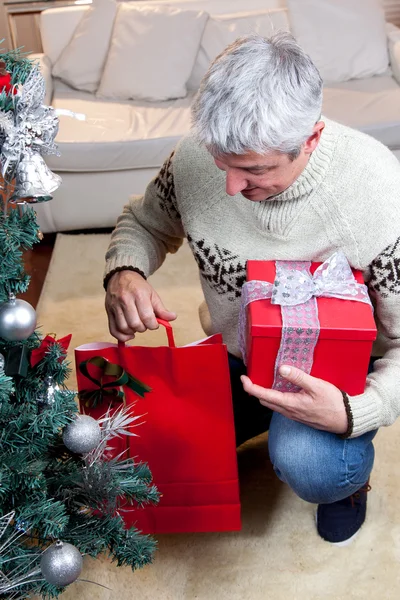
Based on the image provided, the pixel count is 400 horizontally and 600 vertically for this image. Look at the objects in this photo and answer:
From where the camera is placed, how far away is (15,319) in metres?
0.95

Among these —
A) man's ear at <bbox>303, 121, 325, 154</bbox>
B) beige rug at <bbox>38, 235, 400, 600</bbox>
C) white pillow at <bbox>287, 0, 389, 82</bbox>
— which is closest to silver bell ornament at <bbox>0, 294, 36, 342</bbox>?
man's ear at <bbox>303, 121, 325, 154</bbox>

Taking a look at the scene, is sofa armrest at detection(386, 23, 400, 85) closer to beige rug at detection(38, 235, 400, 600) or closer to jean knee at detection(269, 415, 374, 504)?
beige rug at detection(38, 235, 400, 600)

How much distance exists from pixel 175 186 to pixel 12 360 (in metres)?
0.53

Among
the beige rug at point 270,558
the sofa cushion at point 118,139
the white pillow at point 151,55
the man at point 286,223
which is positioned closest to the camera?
the man at point 286,223

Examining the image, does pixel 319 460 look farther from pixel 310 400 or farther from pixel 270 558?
pixel 270 558

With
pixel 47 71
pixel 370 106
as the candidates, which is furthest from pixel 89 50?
pixel 370 106

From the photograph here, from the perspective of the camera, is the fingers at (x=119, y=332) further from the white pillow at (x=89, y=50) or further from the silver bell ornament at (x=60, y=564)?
the white pillow at (x=89, y=50)

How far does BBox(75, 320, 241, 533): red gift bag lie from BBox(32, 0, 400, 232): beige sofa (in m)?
1.49

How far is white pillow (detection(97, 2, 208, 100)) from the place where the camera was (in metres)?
2.91

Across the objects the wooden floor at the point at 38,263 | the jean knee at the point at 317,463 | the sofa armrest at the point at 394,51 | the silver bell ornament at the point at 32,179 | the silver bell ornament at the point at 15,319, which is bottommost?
the wooden floor at the point at 38,263

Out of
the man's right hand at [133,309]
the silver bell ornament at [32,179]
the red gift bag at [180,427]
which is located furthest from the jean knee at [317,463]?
the silver bell ornament at [32,179]

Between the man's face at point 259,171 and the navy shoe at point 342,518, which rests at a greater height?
the man's face at point 259,171

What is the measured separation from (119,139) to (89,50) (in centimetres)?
67

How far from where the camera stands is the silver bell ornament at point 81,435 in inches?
41.7
